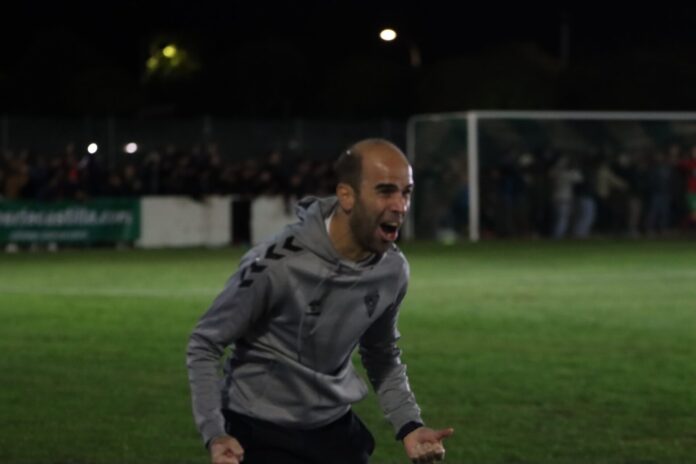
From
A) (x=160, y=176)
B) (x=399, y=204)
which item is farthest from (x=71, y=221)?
(x=399, y=204)

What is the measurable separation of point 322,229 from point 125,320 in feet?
43.6

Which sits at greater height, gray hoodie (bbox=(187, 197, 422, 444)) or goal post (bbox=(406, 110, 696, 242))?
goal post (bbox=(406, 110, 696, 242))

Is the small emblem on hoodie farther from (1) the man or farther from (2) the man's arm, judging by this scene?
(2) the man's arm

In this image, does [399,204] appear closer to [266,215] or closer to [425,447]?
[425,447]

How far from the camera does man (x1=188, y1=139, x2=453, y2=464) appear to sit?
5590mm

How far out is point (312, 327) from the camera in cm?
583

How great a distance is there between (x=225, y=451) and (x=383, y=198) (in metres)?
0.93

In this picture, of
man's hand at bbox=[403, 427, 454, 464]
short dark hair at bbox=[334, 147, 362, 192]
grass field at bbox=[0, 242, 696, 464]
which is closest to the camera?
short dark hair at bbox=[334, 147, 362, 192]

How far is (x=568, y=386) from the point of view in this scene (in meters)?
13.5

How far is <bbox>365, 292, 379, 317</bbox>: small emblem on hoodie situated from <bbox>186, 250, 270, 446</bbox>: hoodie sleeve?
0.37m

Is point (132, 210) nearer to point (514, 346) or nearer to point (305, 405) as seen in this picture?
point (514, 346)

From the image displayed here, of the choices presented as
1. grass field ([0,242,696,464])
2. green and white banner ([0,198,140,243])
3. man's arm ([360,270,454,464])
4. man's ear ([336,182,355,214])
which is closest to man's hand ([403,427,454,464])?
man's arm ([360,270,454,464])

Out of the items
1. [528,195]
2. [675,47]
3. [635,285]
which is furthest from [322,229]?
[675,47]

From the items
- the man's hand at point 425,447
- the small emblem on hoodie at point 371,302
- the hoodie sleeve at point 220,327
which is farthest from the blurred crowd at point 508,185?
the hoodie sleeve at point 220,327
